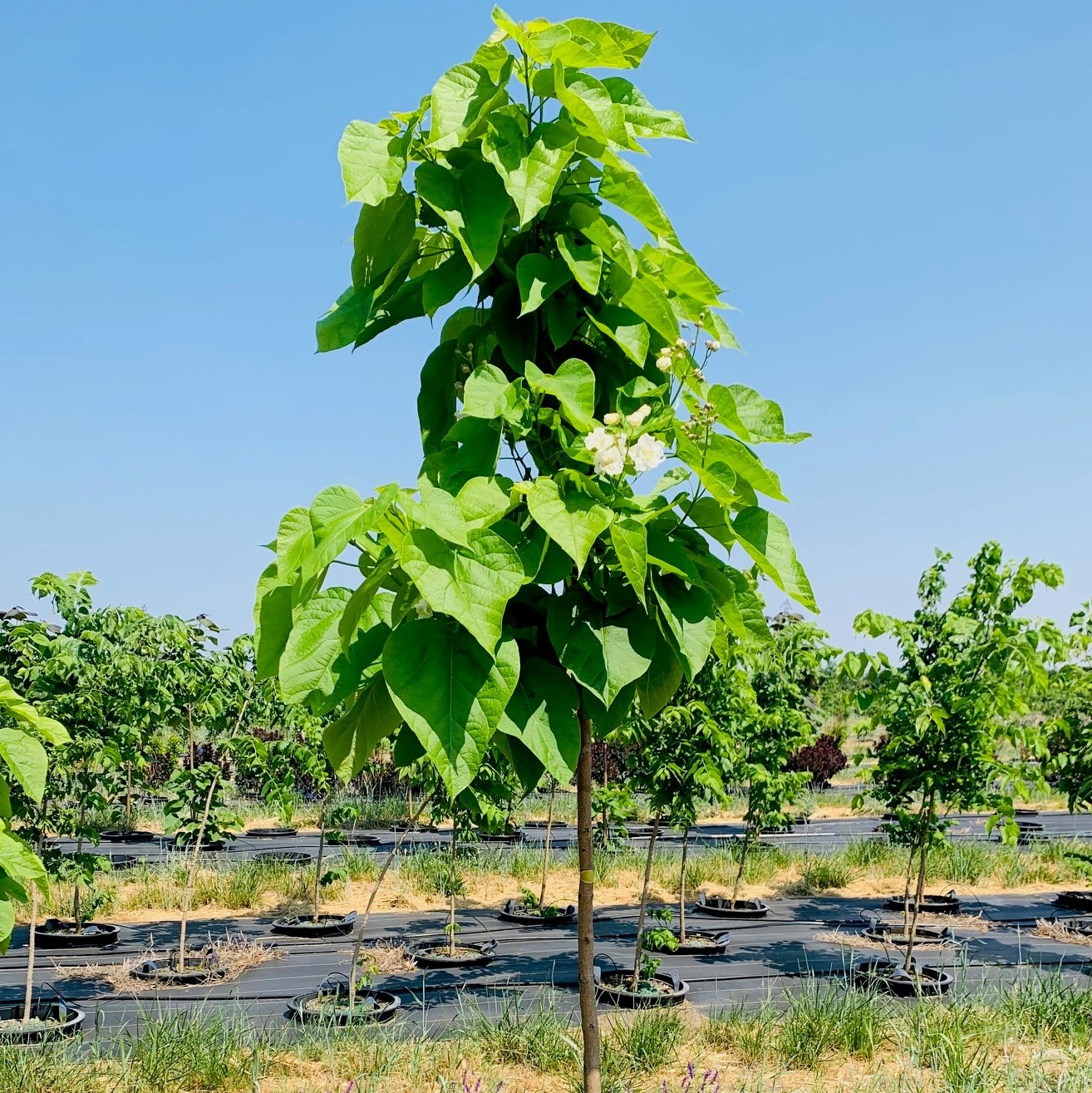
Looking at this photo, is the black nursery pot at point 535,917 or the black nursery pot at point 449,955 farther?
the black nursery pot at point 535,917

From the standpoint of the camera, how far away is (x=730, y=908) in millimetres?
9664

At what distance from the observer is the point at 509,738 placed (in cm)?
165

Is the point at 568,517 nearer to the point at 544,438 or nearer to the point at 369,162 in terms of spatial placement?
the point at 544,438

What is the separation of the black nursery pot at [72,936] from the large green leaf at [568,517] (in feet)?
25.9

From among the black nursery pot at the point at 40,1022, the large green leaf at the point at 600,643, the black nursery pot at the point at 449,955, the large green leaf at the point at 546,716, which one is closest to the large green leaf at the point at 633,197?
the large green leaf at the point at 600,643

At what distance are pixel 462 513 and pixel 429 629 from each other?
163 mm

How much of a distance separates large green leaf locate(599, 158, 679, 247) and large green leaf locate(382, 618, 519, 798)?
2.43 ft

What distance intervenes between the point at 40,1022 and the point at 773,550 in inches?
225

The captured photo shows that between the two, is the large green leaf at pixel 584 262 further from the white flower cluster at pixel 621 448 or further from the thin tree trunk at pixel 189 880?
the thin tree trunk at pixel 189 880

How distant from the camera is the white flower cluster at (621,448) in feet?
4.87

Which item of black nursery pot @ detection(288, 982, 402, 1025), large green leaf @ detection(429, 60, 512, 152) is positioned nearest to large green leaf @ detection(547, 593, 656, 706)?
large green leaf @ detection(429, 60, 512, 152)

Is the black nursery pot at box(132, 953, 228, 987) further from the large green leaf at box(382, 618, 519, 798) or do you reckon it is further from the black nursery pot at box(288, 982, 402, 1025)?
the large green leaf at box(382, 618, 519, 798)

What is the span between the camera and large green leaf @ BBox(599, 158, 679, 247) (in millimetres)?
1625

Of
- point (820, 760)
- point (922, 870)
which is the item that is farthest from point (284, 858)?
point (820, 760)
